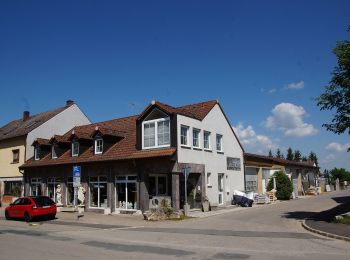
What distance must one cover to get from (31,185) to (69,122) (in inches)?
306

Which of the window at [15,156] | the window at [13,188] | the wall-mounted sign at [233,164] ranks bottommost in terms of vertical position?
the window at [13,188]

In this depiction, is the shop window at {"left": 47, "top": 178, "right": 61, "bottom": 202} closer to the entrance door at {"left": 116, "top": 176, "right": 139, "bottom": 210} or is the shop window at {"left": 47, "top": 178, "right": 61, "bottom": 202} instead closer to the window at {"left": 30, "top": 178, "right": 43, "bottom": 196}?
the window at {"left": 30, "top": 178, "right": 43, "bottom": 196}

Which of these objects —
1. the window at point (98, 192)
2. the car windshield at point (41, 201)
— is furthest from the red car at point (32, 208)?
the window at point (98, 192)

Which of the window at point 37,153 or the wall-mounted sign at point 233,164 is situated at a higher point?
the window at point 37,153

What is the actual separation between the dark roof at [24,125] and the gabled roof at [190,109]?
52.1 feet

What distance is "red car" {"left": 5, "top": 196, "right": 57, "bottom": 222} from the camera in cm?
2461

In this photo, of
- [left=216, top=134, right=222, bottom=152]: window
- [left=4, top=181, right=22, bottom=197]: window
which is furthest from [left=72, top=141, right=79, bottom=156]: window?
[left=216, top=134, right=222, bottom=152]: window

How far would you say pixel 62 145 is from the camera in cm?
3547

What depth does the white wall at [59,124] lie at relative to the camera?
3809 centimetres

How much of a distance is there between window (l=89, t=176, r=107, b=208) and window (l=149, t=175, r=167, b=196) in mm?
Answer: 4170

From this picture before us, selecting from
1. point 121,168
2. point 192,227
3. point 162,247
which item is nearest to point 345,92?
point 192,227

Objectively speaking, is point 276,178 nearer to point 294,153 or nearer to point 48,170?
point 48,170

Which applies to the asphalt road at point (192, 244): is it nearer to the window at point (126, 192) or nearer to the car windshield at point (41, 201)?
the window at point (126, 192)

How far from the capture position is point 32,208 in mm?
24578
